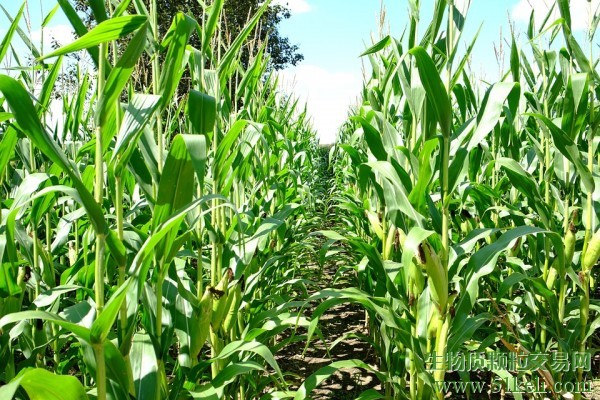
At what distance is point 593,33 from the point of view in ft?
6.34

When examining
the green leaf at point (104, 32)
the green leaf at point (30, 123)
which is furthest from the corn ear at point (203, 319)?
the green leaf at point (104, 32)

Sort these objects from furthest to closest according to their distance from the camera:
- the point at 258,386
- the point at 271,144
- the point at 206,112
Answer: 1. the point at 271,144
2. the point at 258,386
3. the point at 206,112

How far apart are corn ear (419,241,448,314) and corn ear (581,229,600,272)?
631mm

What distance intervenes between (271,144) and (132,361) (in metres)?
2.02

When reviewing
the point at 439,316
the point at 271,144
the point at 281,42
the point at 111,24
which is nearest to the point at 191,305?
the point at 439,316

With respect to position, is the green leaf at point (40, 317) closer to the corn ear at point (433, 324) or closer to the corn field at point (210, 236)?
the corn field at point (210, 236)

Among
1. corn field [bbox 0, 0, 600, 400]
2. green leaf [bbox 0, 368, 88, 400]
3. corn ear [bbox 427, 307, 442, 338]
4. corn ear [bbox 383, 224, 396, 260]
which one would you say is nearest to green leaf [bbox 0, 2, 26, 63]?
corn field [bbox 0, 0, 600, 400]

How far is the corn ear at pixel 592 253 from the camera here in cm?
168

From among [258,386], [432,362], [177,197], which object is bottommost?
[258,386]

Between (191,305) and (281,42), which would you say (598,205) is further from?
(281,42)

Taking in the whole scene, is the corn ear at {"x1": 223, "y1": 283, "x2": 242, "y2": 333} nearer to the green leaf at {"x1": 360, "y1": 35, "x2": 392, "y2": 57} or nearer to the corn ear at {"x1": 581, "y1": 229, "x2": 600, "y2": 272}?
the green leaf at {"x1": 360, "y1": 35, "x2": 392, "y2": 57}

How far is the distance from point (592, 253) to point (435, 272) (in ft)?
2.29

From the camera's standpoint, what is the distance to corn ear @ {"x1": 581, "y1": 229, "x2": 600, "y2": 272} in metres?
1.68

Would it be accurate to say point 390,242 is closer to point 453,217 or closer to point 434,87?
point 453,217
